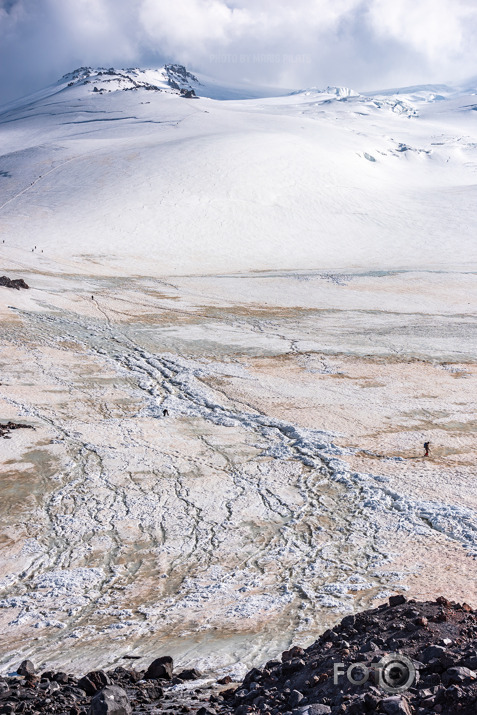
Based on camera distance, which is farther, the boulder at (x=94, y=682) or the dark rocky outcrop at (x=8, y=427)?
the dark rocky outcrop at (x=8, y=427)

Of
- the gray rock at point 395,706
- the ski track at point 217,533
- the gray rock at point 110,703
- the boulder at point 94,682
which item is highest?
the gray rock at point 395,706

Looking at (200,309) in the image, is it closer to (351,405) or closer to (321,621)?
(351,405)

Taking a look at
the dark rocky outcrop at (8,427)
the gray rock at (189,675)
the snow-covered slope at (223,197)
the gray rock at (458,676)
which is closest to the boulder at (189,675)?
the gray rock at (189,675)

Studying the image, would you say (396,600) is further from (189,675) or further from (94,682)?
(94,682)

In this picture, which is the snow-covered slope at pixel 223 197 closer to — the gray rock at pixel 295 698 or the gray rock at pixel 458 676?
the gray rock at pixel 295 698

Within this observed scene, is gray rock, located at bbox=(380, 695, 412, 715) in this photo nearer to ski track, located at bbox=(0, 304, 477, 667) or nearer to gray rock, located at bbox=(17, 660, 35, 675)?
ski track, located at bbox=(0, 304, 477, 667)

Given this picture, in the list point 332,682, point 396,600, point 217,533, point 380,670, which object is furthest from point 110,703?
point 217,533

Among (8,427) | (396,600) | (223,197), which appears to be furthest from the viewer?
(223,197)

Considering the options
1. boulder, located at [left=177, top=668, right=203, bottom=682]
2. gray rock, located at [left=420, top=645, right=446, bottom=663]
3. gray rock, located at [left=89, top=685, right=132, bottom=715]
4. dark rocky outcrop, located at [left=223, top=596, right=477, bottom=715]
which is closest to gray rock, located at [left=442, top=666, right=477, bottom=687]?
dark rocky outcrop, located at [left=223, top=596, right=477, bottom=715]
